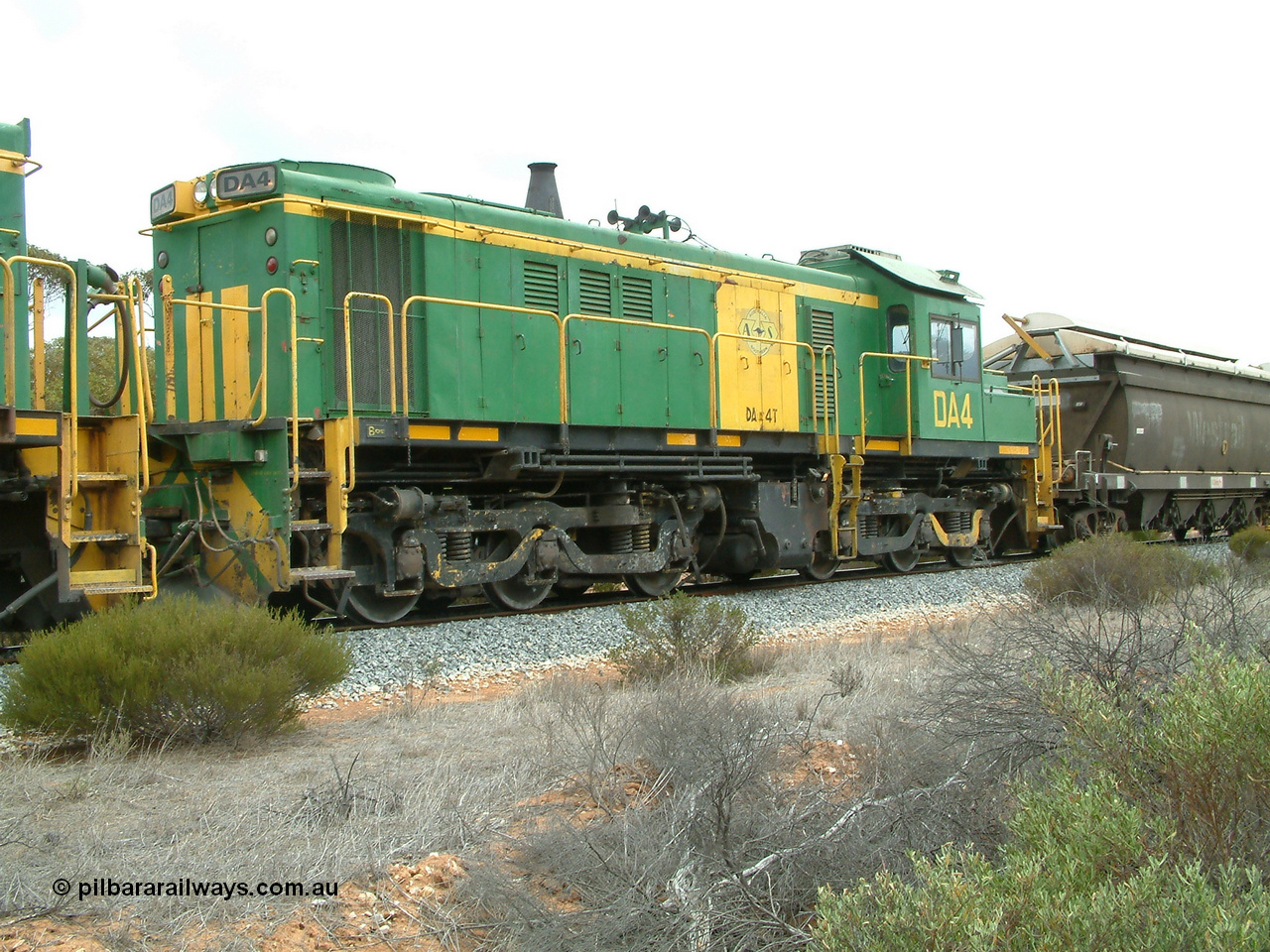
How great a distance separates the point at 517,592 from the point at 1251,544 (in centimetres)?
1099

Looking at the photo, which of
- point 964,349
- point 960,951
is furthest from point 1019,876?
point 964,349

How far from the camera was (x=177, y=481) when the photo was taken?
917cm

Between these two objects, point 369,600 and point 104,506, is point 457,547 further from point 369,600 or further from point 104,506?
point 104,506

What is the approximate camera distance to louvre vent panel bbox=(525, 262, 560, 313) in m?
10.8

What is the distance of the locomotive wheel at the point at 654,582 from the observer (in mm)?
11961

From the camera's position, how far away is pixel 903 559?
15.3 m

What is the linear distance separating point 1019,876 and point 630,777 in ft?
8.10

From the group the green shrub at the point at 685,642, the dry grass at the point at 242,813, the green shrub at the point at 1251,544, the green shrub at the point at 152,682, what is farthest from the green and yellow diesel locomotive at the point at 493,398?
the green shrub at the point at 1251,544

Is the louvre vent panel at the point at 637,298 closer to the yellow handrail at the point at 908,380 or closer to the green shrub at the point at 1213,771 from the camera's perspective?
the yellow handrail at the point at 908,380

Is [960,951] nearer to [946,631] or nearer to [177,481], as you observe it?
[946,631]

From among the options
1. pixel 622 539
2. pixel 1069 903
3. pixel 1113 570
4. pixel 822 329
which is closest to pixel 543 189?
pixel 622 539

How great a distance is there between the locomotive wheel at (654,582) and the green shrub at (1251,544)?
8.15 metres

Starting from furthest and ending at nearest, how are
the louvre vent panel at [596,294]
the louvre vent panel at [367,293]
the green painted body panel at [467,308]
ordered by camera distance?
the louvre vent panel at [596,294] → the louvre vent panel at [367,293] → the green painted body panel at [467,308]

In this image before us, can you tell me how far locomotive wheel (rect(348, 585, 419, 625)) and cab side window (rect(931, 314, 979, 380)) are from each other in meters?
7.84
